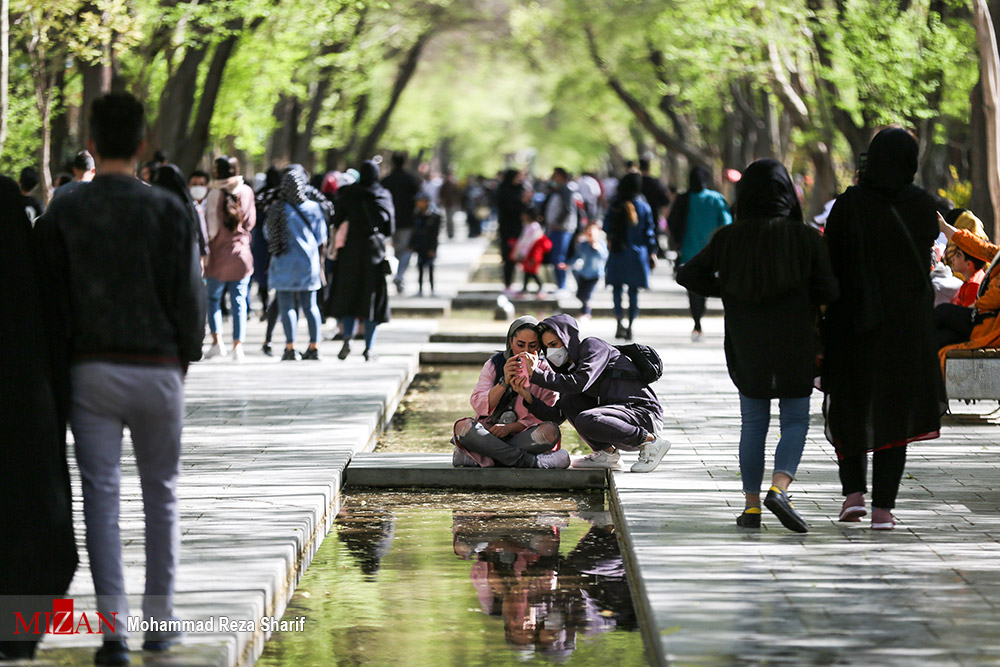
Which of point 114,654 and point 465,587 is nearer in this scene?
point 114,654

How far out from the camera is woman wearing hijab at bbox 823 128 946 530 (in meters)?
7.39

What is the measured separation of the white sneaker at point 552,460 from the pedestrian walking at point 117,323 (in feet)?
13.9

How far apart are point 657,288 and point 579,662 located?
21.5 m

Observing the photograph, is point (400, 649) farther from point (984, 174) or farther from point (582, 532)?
point (984, 174)

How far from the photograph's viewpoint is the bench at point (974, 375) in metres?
11.0

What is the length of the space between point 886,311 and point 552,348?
2.42 m

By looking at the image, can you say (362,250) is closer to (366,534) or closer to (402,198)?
(366,534)

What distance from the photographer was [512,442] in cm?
959

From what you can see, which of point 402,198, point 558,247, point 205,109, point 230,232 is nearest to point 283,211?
point 230,232

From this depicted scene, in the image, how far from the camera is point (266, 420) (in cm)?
1159

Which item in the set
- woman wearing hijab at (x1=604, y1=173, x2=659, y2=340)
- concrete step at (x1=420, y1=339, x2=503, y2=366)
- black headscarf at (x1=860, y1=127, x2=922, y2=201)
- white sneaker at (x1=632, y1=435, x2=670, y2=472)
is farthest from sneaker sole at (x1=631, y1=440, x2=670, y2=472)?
woman wearing hijab at (x1=604, y1=173, x2=659, y2=340)

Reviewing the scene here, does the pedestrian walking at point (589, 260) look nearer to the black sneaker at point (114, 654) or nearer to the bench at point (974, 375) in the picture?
the bench at point (974, 375)

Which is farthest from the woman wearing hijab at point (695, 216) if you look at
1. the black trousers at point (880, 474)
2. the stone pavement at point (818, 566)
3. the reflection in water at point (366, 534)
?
the black trousers at point (880, 474)

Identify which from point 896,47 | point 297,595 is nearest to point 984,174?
point 896,47
